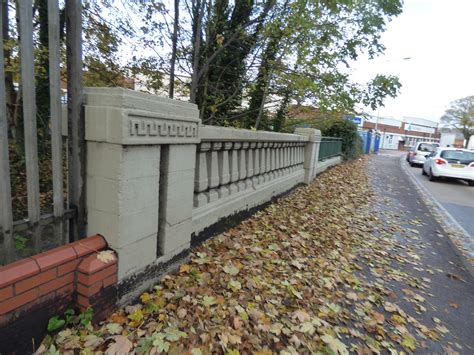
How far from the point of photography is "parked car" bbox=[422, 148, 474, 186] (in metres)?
12.6

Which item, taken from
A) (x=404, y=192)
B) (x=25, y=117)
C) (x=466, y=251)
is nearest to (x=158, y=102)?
(x=25, y=117)

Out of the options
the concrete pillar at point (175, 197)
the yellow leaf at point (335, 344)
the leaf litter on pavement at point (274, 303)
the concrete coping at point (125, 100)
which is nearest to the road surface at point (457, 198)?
the leaf litter on pavement at point (274, 303)

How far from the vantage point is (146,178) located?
2.30 metres

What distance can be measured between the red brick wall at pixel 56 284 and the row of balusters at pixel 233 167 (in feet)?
4.57

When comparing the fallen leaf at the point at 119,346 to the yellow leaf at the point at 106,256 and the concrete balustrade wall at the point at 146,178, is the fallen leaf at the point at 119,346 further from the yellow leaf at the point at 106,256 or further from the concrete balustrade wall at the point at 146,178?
the yellow leaf at the point at 106,256

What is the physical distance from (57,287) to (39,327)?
245mm

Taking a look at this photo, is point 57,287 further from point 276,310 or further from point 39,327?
point 276,310

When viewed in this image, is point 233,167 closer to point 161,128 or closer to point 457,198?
point 161,128

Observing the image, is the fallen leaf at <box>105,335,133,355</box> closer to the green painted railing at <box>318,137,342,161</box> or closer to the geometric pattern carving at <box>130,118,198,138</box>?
the geometric pattern carving at <box>130,118,198,138</box>

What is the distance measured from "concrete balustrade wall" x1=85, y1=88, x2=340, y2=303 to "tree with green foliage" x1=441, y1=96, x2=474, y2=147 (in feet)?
231

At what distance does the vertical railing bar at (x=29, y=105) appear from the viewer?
1684 mm

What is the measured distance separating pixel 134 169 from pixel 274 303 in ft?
5.52

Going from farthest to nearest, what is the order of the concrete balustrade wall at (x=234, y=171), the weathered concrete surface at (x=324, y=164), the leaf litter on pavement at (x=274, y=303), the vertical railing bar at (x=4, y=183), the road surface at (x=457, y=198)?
the weathered concrete surface at (x=324, y=164) < the road surface at (x=457, y=198) < the concrete balustrade wall at (x=234, y=171) < the leaf litter on pavement at (x=274, y=303) < the vertical railing bar at (x=4, y=183)

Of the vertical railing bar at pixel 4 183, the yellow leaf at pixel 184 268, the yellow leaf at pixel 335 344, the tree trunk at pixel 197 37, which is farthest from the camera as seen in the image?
the tree trunk at pixel 197 37
